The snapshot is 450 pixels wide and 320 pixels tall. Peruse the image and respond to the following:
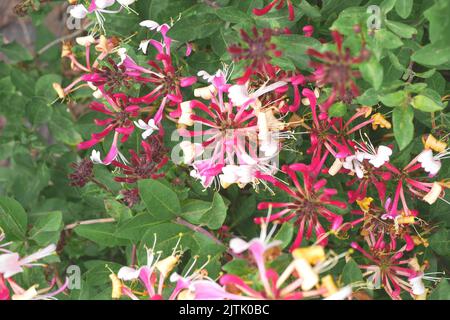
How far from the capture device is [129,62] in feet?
4.07

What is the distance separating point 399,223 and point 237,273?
37cm

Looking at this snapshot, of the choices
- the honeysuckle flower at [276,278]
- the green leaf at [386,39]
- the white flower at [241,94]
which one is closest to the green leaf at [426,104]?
the green leaf at [386,39]

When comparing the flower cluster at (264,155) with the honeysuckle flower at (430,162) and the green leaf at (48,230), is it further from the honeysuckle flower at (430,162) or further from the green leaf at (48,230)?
the green leaf at (48,230)

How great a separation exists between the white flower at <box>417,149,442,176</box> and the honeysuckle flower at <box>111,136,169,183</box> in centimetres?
53

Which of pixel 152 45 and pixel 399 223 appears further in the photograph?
pixel 152 45

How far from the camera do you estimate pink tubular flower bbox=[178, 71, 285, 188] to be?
1.11 meters

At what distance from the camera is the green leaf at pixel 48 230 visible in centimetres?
139

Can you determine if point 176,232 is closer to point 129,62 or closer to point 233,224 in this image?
point 233,224

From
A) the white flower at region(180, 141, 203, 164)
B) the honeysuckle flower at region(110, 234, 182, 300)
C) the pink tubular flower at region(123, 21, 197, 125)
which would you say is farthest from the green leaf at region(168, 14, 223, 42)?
the honeysuckle flower at region(110, 234, 182, 300)

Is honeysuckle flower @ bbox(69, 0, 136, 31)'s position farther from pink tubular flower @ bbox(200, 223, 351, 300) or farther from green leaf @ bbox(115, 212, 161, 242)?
pink tubular flower @ bbox(200, 223, 351, 300)

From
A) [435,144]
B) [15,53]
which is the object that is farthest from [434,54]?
[15,53]

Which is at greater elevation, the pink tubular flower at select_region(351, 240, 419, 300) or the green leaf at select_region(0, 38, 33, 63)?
the green leaf at select_region(0, 38, 33, 63)

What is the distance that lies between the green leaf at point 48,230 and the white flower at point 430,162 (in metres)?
0.84
